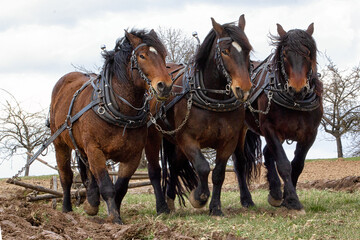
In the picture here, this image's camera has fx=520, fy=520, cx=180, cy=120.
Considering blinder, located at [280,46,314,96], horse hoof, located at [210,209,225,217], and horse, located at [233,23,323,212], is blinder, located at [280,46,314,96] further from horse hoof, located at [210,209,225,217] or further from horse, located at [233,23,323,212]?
horse hoof, located at [210,209,225,217]

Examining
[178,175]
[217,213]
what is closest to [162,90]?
[217,213]

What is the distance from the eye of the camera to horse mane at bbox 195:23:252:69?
596 cm

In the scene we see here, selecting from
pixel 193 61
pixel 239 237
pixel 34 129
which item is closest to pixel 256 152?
pixel 193 61

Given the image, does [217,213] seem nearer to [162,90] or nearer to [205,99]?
[205,99]

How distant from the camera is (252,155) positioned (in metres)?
8.51

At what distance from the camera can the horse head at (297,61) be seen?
6.31m

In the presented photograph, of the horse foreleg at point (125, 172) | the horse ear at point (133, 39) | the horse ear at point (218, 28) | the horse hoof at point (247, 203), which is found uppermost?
the horse ear at point (218, 28)

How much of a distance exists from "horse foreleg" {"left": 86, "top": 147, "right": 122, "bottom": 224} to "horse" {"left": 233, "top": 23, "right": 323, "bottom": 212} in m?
1.97

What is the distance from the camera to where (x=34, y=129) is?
1922 centimetres

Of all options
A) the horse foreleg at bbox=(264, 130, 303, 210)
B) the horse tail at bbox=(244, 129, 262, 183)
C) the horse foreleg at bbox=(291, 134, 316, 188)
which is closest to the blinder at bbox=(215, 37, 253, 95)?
the horse foreleg at bbox=(264, 130, 303, 210)

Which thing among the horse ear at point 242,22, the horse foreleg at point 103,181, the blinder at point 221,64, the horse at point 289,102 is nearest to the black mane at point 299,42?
the horse at point 289,102

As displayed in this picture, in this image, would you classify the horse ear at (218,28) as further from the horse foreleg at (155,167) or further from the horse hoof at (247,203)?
the horse hoof at (247,203)

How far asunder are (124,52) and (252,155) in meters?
3.33

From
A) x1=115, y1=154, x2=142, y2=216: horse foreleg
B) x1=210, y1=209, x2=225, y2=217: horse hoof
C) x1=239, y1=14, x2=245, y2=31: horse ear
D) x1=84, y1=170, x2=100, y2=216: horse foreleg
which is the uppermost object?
x1=239, y1=14, x2=245, y2=31: horse ear
